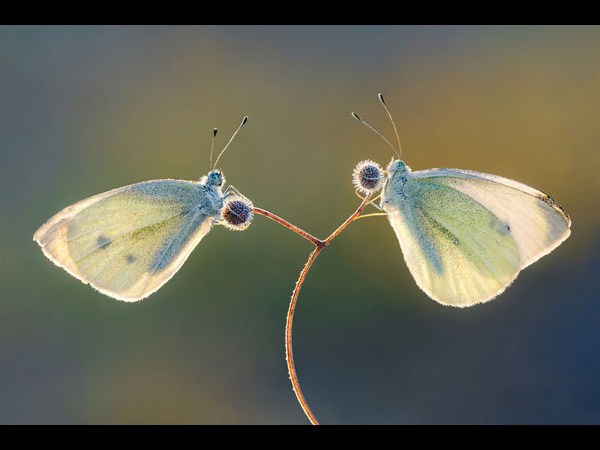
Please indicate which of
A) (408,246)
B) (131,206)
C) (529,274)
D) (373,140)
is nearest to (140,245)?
(131,206)

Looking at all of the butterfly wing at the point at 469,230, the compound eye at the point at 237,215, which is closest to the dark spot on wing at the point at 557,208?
the butterfly wing at the point at 469,230

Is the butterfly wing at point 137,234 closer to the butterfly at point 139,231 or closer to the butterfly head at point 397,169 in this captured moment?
the butterfly at point 139,231

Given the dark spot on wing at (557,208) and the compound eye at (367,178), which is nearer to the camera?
the dark spot on wing at (557,208)

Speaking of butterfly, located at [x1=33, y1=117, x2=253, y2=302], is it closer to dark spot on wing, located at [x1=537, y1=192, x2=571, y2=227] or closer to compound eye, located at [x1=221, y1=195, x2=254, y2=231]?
compound eye, located at [x1=221, y1=195, x2=254, y2=231]

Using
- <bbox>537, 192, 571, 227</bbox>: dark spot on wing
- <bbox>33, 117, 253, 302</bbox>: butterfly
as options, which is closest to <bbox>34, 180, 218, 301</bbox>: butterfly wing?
<bbox>33, 117, 253, 302</bbox>: butterfly

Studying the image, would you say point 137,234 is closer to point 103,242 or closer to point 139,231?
point 139,231

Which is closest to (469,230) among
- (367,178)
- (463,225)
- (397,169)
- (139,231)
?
(463,225)

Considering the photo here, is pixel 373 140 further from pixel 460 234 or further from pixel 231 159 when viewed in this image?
pixel 460 234

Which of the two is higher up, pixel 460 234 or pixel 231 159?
pixel 231 159
